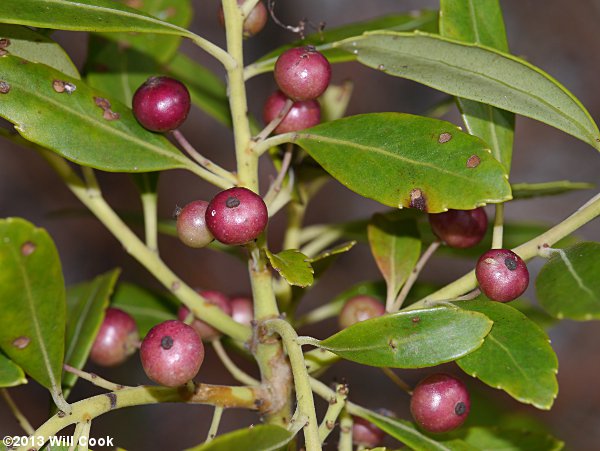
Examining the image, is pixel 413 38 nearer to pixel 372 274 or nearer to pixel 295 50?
pixel 295 50

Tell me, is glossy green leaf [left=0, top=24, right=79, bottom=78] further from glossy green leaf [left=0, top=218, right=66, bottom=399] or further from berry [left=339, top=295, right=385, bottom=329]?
berry [left=339, top=295, right=385, bottom=329]

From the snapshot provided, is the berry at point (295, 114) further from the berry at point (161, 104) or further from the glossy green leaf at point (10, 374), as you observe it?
A: the glossy green leaf at point (10, 374)

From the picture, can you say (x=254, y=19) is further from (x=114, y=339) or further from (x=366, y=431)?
(x=366, y=431)

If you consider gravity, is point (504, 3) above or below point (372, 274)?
above

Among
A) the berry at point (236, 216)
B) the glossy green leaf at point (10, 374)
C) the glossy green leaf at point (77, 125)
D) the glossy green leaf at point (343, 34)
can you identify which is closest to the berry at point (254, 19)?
the glossy green leaf at point (343, 34)

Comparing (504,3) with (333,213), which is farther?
(504,3)

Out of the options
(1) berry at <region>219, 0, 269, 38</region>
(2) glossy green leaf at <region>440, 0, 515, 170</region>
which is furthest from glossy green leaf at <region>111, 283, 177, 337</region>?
(2) glossy green leaf at <region>440, 0, 515, 170</region>

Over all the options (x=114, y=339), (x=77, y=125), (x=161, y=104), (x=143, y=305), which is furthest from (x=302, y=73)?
(x=143, y=305)

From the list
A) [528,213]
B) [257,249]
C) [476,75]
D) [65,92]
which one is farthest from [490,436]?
[528,213]
